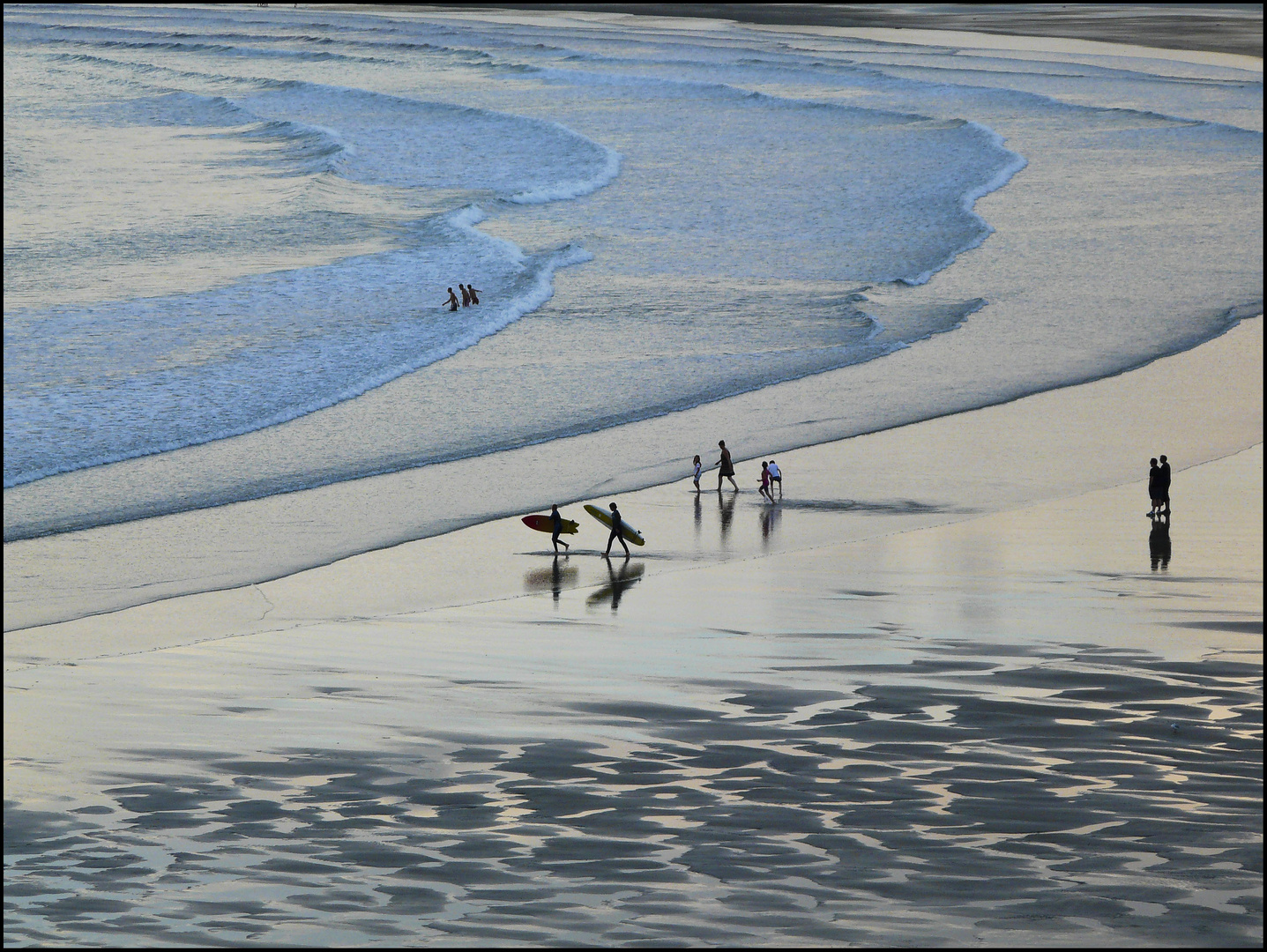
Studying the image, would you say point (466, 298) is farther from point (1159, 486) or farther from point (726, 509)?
point (1159, 486)

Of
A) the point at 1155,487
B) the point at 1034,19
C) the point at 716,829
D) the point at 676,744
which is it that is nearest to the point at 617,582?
the point at 676,744

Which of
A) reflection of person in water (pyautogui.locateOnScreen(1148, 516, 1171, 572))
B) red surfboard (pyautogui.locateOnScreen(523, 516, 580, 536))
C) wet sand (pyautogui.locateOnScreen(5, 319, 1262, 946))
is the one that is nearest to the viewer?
wet sand (pyautogui.locateOnScreen(5, 319, 1262, 946))

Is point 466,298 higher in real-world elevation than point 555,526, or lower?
higher

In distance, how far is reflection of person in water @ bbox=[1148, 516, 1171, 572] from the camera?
60.3 ft

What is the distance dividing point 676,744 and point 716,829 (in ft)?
5.49

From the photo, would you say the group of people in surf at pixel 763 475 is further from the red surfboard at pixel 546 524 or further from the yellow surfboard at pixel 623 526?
the red surfboard at pixel 546 524

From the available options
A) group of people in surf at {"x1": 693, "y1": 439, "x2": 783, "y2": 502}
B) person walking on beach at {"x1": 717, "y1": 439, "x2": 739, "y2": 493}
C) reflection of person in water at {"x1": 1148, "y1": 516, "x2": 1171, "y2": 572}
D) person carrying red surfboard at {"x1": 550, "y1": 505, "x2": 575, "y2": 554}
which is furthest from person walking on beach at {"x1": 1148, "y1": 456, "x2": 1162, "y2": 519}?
person carrying red surfboard at {"x1": 550, "y1": 505, "x2": 575, "y2": 554}

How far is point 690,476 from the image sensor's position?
23.5m

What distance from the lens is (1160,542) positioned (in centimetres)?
1927

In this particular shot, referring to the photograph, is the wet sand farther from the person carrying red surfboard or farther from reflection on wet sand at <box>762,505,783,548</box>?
the person carrying red surfboard

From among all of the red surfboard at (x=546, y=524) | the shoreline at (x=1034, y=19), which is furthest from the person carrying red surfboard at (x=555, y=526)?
the shoreline at (x=1034, y=19)

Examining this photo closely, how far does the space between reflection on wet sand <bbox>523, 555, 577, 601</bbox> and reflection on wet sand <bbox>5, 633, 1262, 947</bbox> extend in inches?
156

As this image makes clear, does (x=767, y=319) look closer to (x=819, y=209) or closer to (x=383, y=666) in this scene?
(x=819, y=209)

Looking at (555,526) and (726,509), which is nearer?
(555,526)
